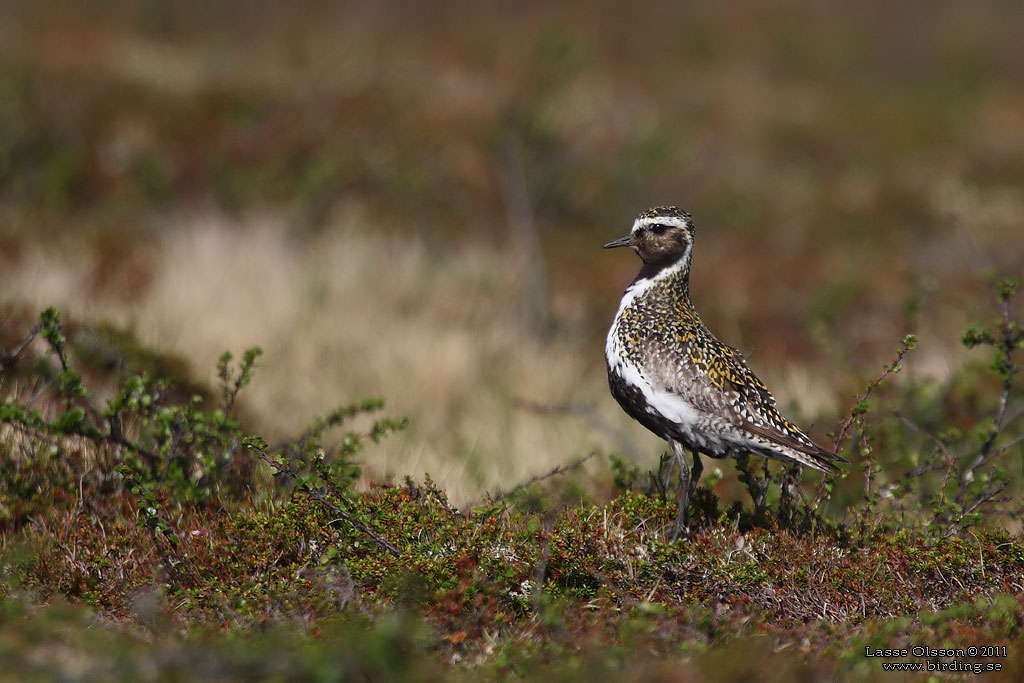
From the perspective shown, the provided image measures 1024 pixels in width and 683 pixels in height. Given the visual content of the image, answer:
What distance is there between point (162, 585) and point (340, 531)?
0.72 m

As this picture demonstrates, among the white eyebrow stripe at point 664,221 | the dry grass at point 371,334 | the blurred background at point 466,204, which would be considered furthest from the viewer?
the blurred background at point 466,204

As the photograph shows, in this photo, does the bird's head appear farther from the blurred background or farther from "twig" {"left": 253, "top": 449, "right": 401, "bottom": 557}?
"twig" {"left": 253, "top": 449, "right": 401, "bottom": 557}

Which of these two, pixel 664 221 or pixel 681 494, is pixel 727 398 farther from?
pixel 664 221

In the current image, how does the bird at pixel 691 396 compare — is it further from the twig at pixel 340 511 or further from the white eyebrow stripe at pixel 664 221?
the twig at pixel 340 511

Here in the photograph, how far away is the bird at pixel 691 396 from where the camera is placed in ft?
14.3

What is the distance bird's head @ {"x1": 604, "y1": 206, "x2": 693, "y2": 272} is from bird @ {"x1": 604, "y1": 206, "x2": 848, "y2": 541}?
316 millimetres

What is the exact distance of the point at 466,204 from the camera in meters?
15.5

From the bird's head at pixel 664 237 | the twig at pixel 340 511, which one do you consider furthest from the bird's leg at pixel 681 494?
the twig at pixel 340 511

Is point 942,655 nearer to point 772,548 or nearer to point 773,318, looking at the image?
point 772,548

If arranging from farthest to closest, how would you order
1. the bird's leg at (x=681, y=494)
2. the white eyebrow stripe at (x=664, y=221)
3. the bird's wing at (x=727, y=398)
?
the white eyebrow stripe at (x=664, y=221)
the bird's leg at (x=681, y=494)
the bird's wing at (x=727, y=398)

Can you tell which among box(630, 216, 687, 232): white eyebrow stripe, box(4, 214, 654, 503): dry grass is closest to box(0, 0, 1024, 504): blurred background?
box(4, 214, 654, 503): dry grass

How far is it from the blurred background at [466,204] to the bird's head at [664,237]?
1.09 metres

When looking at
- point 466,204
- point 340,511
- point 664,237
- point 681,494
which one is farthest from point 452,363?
point 466,204

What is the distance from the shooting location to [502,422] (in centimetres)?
752
